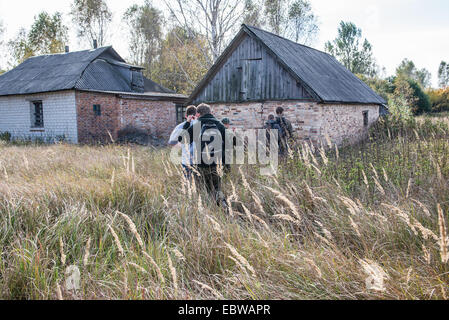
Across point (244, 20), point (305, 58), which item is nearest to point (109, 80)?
point (244, 20)

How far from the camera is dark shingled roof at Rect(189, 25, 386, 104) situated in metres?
13.1

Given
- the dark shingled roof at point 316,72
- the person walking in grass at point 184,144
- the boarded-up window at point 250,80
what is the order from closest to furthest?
the person walking in grass at point 184,144 → the dark shingled roof at point 316,72 → the boarded-up window at point 250,80

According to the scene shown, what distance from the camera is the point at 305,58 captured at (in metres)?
16.3

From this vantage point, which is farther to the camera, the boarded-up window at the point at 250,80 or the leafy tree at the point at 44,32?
the leafy tree at the point at 44,32

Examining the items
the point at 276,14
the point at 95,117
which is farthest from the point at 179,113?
the point at 276,14

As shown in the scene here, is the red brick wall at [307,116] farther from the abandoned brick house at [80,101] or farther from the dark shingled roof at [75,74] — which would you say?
the dark shingled roof at [75,74]

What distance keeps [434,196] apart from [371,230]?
2.85ft

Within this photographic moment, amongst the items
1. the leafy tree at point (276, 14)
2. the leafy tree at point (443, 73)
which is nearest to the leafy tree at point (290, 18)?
the leafy tree at point (276, 14)

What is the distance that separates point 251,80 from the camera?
565 inches

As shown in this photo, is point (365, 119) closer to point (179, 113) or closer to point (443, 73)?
point (179, 113)

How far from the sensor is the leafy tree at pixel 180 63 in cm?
2470

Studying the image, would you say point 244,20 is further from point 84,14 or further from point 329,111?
point 84,14

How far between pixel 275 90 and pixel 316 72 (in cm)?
282

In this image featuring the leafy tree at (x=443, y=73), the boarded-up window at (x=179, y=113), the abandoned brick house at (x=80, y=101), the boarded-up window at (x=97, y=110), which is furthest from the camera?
the leafy tree at (x=443, y=73)
